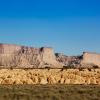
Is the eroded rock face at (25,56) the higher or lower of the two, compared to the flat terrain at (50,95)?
higher

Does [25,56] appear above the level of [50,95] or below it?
above

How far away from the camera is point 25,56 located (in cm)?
19212

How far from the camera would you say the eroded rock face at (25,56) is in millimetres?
186625

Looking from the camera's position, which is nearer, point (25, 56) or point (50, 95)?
point (50, 95)

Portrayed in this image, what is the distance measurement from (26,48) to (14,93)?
180895mm

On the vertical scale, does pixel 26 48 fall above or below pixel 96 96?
above

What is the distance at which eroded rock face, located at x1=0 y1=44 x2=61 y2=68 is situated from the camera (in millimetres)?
186625

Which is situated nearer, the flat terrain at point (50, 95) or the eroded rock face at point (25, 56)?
the flat terrain at point (50, 95)

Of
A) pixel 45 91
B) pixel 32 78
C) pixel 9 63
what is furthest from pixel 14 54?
pixel 45 91

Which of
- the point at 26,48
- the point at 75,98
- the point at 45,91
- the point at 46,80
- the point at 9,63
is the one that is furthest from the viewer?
the point at 26,48

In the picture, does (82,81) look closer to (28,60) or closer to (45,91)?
(45,91)

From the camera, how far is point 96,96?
16.9m

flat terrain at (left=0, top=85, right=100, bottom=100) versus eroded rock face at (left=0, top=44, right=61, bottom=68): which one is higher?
eroded rock face at (left=0, top=44, right=61, bottom=68)

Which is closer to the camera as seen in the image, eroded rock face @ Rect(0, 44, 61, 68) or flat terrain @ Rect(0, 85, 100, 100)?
flat terrain @ Rect(0, 85, 100, 100)
